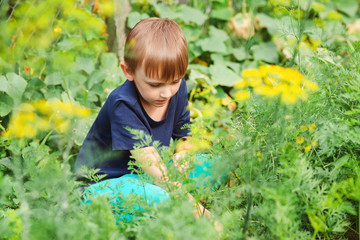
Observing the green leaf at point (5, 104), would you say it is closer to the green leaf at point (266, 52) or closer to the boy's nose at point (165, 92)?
the boy's nose at point (165, 92)

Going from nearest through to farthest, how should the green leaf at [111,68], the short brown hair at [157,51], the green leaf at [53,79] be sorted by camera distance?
the short brown hair at [157,51]
the green leaf at [53,79]
the green leaf at [111,68]

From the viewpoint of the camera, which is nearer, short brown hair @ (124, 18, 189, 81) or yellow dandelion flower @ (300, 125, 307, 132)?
yellow dandelion flower @ (300, 125, 307, 132)

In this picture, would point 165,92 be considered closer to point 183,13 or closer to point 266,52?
point 183,13

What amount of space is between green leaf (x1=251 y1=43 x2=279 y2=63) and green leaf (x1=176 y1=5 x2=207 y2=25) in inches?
21.0

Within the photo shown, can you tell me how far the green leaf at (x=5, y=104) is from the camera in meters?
1.99

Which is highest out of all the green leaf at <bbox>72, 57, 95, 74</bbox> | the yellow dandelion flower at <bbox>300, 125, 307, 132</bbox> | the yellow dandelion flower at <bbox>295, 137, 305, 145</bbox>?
the yellow dandelion flower at <bbox>300, 125, 307, 132</bbox>

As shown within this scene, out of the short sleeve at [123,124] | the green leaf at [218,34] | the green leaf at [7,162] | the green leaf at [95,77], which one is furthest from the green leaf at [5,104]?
the green leaf at [218,34]

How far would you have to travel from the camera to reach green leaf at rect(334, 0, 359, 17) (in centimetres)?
364

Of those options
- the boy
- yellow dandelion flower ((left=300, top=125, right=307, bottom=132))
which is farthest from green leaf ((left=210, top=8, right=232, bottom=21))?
yellow dandelion flower ((left=300, top=125, right=307, bottom=132))

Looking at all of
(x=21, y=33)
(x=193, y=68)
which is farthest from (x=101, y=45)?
(x=193, y=68)

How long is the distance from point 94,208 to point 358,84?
100cm

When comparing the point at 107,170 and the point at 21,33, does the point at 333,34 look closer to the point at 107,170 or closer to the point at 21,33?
the point at 107,170

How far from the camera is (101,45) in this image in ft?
8.27

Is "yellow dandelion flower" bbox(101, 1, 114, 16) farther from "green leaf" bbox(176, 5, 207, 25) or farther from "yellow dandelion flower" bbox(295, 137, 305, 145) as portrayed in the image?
"yellow dandelion flower" bbox(295, 137, 305, 145)
